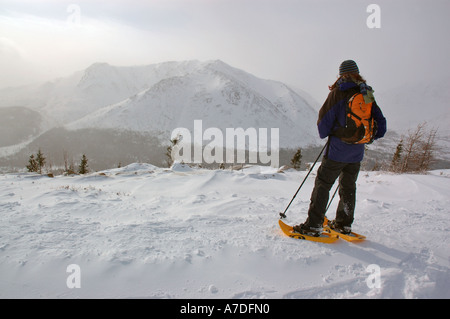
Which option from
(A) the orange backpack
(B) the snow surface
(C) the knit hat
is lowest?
(B) the snow surface

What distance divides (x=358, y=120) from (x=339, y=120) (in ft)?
0.91

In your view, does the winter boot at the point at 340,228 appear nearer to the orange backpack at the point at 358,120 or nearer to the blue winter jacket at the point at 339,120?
the blue winter jacket at the point at 339,120

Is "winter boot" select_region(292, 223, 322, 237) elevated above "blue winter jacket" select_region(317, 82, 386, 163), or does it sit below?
below

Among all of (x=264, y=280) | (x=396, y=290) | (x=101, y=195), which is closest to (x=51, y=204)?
(x=101, y=195)

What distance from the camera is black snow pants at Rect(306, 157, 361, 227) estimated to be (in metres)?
4.02

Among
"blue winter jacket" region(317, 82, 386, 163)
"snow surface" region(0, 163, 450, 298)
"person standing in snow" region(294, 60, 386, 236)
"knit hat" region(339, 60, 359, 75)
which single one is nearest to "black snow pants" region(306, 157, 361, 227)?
"person standing in snow" region(294, 60, 386, 236)

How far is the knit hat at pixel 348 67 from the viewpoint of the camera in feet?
12.9

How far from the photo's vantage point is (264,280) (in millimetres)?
2936

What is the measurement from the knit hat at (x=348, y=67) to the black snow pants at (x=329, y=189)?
58.7 inches

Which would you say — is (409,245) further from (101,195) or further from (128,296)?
(101,195)

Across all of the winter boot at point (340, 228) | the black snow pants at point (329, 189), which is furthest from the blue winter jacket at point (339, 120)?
the winter boot at point (340, 228)

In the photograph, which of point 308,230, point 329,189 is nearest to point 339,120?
point 329,189

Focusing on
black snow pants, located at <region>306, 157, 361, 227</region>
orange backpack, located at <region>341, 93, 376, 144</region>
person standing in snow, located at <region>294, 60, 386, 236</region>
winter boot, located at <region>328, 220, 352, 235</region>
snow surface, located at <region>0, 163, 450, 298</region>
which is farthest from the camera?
winter boot, located at <region>328, 220, 352, 235</region>

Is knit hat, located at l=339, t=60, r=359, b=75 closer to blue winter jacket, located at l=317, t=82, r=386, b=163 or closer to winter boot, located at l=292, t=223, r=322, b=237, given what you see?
blue winter jacket, located at l=317, t=82, r=386, b=163
